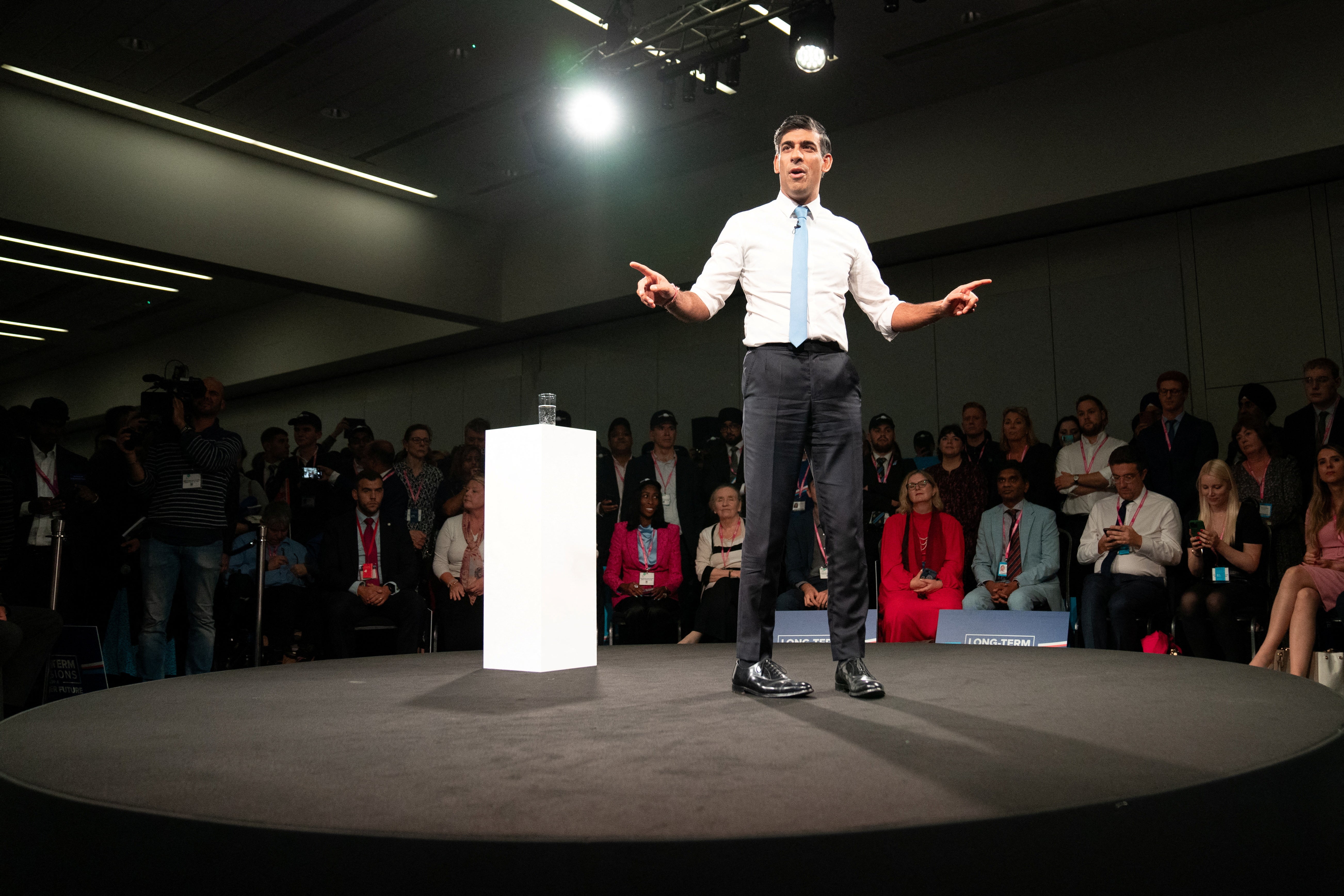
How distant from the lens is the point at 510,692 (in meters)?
2.44

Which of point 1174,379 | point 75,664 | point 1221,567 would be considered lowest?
point 75,664

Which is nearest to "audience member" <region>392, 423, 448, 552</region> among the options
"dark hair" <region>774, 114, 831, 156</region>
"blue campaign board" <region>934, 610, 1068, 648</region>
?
"blue campaign board" <region>934, 610, 1068, 648</region>

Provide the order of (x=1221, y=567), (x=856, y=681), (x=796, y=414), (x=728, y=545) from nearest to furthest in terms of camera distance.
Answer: (x=856, y=681) < (x=796, y=414) < (x=1221, y=567) < (x=728, y=545)

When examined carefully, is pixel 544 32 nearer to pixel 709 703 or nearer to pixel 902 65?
pixel 902 65

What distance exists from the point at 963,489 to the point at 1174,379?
4.53ft

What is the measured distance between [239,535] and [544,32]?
3.56 meters

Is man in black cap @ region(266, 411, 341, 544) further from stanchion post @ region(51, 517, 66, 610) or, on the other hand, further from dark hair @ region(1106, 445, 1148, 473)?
dark hair @ region(1106, 445, 1148, 473)

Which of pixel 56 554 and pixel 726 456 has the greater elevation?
pixel 726 456

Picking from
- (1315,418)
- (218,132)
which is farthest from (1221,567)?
(218,132)

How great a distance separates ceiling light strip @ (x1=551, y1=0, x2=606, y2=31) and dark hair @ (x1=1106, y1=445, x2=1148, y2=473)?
143 inches

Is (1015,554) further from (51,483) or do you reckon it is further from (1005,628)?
(51,483)

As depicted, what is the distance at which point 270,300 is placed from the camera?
39.3 feet

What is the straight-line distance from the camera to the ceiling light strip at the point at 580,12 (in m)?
5.59

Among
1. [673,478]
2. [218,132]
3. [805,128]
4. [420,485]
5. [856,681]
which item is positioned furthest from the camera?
[218,132]
